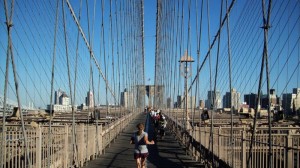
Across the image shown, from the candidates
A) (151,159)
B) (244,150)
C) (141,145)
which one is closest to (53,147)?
(141,145)

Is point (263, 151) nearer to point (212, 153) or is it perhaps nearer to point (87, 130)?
point (212, 153)

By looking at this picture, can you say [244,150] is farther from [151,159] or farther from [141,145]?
[151,159]

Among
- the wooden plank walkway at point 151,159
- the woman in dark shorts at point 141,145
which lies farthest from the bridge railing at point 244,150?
the woman in dark shorts at point 141,145

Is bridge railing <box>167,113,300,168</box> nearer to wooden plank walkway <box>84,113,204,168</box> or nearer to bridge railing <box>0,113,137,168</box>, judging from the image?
wooden plank walkway <box>84,113,204,168</box>

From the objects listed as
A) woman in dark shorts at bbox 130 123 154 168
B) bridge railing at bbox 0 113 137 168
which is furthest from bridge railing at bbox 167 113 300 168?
bridge railing at bbox 0 113 137 168

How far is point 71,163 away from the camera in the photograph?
32.4ft

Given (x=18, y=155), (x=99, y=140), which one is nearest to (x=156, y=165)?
(x=99, y=140)

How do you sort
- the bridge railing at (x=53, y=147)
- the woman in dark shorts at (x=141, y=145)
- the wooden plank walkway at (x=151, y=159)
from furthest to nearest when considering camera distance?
the wooden plank walkway at (x=151, y=159)
the woman in dark shorts at (x=141, y=145)
the bridge railing at (x=53, y=147)

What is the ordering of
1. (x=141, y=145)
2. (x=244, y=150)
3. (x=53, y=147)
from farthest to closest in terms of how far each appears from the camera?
1. (x=141, y=145)
2. (x=53, y=147)
3. (x=244, y=150)

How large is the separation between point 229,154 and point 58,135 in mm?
3285

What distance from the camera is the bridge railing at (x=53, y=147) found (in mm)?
7164

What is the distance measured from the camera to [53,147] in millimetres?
8531

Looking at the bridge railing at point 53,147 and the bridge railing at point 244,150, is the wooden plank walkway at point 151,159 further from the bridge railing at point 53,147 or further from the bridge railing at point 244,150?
the bridge railing at point 244,150

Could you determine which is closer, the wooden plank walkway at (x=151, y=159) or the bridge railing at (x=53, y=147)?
the bridge railing at (x=53, y=147)
